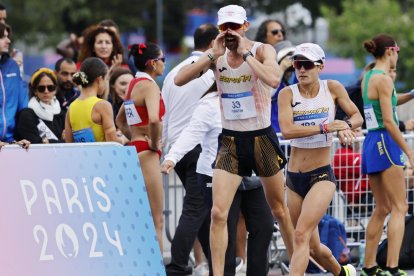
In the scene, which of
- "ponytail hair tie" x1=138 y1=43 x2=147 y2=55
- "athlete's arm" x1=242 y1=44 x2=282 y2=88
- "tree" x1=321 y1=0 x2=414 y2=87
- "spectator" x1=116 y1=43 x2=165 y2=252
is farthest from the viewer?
"tree" x1=321 y1=0 x2=414 y2=87

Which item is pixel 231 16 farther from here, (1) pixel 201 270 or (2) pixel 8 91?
(1) pixel 201 270

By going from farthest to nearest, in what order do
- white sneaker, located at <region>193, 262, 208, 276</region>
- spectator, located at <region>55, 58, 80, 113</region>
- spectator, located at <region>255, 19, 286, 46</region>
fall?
1. spectator, located at <region>255, 19, 286, 46</region>
2. spectator, located at <region>55, 58, 80, 113</region>
3. white sneaker, located at <region>193, 262, 208, 276</region>

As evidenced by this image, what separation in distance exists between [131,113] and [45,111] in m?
1.48

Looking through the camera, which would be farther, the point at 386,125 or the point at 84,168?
the point at 386,125

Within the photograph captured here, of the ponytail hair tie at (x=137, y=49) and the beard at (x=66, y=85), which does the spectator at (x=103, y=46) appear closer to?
the beard at (x=66, y=85)

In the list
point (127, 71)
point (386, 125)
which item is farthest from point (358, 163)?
point (127, 71)

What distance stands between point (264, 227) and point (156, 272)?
154 centimetres

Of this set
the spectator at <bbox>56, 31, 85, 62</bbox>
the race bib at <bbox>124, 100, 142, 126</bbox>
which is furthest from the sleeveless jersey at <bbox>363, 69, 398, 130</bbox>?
the spectator at <bbox>56, 31, 85, 62</bbox>

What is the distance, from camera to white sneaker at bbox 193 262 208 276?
12.4 m

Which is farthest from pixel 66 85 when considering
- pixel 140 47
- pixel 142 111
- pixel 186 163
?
pixel 142 111

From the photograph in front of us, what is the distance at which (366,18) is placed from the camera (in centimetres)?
Answer: 4956

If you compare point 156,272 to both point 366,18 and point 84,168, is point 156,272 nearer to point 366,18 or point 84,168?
point 84,168

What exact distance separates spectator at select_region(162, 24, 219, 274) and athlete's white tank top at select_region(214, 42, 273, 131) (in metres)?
1.58

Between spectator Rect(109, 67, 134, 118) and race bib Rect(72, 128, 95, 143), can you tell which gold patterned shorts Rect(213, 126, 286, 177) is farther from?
spectator Rect(109, 67, 134, 118)
